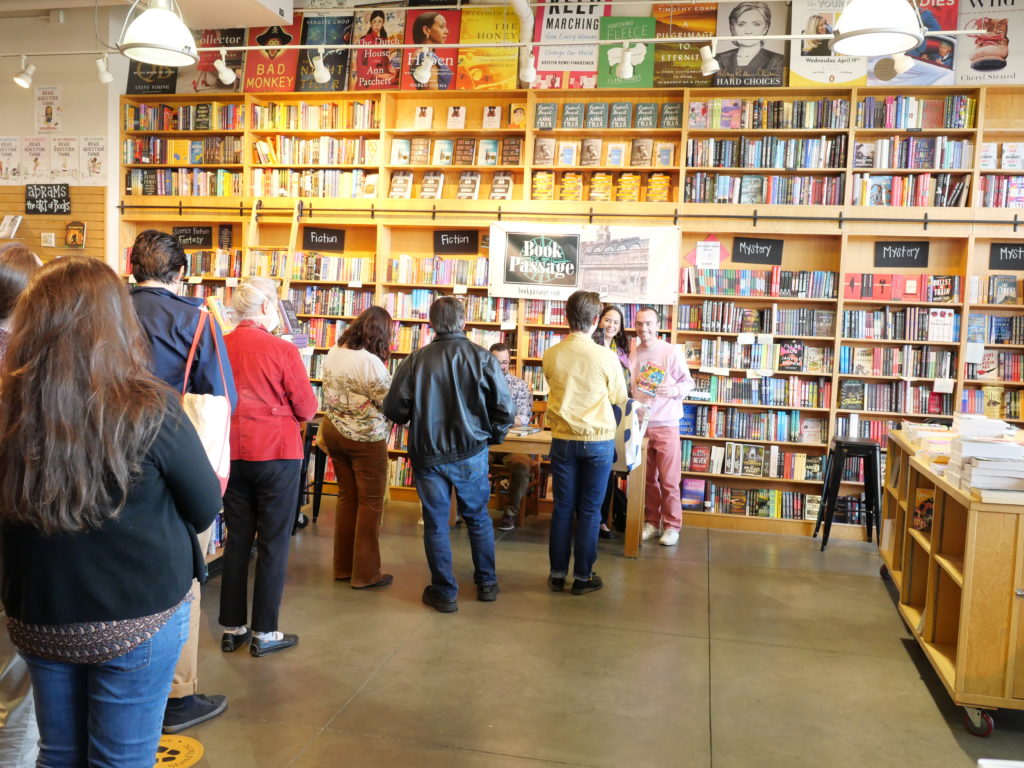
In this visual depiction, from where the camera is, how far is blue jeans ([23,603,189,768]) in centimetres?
167

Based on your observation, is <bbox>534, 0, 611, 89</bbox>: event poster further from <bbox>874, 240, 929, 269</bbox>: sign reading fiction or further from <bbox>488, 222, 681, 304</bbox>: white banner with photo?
<bbox>874, 240, 929, 269</bbox>: sign reading fiction

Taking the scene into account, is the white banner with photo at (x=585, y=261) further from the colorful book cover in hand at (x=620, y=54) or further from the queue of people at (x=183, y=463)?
the colorful book cover in hand at (x=620, y=54)

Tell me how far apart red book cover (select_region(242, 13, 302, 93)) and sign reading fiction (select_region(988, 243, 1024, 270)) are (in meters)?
6.16

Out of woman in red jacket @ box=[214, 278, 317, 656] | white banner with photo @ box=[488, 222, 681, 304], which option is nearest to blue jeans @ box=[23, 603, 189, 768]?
woman in red jacket @ box=[214, 278, 317, 656]

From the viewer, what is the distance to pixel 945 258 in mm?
6598

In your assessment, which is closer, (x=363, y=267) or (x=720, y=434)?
(x=720, y=434)

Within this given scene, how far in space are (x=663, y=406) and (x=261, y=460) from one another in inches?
132

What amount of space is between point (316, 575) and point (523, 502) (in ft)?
6.56

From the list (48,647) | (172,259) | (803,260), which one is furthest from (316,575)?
(803,260)

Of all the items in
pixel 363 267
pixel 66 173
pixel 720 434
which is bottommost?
pixel 720 434

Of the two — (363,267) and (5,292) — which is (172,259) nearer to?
(5,292)

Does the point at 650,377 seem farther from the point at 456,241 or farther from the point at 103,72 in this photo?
the point at 103,72

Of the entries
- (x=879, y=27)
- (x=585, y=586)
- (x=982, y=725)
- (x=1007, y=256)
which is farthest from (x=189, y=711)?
(x=1007, y=256)

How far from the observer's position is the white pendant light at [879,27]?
3.93 meters
